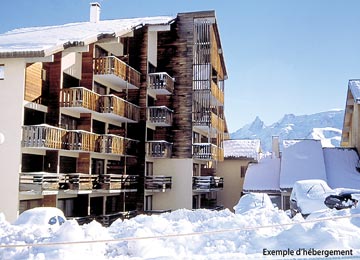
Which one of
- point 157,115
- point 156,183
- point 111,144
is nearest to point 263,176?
point 156,183

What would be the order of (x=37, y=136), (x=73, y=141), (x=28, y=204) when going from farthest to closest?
(x=73, y=141)
(x=28, y=204)
(x=37, y=136)

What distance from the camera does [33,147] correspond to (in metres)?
20.2

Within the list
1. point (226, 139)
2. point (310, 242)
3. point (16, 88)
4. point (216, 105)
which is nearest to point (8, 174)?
point (16, 88)

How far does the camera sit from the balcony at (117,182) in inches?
981

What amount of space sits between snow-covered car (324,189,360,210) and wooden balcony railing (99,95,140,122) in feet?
39.4

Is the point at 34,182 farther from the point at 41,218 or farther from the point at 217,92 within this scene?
the point at 217,92

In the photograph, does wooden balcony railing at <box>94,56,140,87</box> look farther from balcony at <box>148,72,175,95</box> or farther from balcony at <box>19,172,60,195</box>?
balcony at <box>19,172,60,195</box>

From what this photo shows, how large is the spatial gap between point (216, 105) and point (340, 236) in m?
25.1

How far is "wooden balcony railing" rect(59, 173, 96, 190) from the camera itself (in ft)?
71.8

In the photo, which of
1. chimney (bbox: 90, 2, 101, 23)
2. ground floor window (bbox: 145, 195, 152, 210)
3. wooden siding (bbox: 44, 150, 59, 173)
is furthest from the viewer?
chimney (bbox: 90, 2, 101, 23)

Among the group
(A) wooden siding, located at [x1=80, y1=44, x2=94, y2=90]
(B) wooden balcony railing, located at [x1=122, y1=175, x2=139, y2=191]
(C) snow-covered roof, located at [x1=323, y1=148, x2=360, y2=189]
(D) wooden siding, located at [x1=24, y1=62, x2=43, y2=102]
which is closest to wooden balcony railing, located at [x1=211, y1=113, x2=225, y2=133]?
(B) wooden balcony railing, located at [x1=122, y1=175, x2=139, y2=191]

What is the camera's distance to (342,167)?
114 feet

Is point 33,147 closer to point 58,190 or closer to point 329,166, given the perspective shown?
point 58,190

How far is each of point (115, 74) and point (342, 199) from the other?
13267mm
